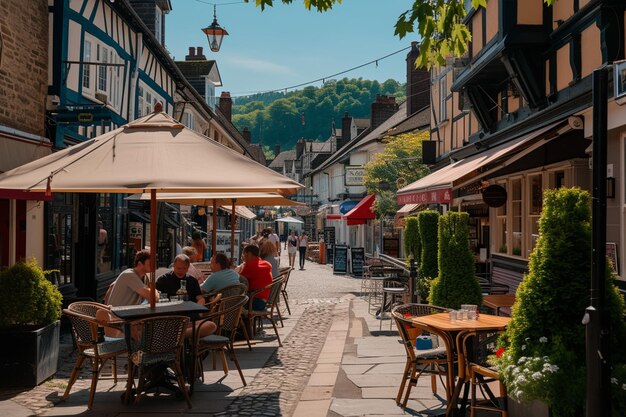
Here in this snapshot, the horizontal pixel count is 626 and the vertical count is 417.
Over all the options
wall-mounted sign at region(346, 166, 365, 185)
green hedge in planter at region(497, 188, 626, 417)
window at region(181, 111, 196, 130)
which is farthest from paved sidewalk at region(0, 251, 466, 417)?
wall-mounted sign at region(346, 166, 365, 185)

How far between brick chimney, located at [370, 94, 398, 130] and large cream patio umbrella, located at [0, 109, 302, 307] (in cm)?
4363

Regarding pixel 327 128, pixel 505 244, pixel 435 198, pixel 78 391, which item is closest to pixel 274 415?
pixel 78 391

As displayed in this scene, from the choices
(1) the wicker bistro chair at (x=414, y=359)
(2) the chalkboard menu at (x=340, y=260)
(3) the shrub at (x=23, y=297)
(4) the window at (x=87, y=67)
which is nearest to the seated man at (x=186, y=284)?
(3) the shrub at (x=23, y=297)

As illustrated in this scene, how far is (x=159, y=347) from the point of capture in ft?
22.6

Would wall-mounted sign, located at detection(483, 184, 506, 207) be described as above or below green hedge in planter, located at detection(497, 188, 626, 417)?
above

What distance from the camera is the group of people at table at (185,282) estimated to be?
8445mm

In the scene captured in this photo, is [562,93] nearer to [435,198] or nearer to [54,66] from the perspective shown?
[435,198]

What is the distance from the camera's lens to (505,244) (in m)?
16.3

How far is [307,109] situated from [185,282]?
8483cm

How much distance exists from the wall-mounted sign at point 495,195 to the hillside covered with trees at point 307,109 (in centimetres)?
4826

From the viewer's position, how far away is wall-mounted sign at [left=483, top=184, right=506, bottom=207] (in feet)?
50.4

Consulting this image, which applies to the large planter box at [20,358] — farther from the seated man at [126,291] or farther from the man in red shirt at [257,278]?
the man in red shirt at [257,278]

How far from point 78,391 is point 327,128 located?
8628 cm

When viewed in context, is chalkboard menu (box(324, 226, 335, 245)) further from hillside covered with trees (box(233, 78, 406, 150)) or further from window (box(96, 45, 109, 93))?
window (box(96, 45, 109, 93))
